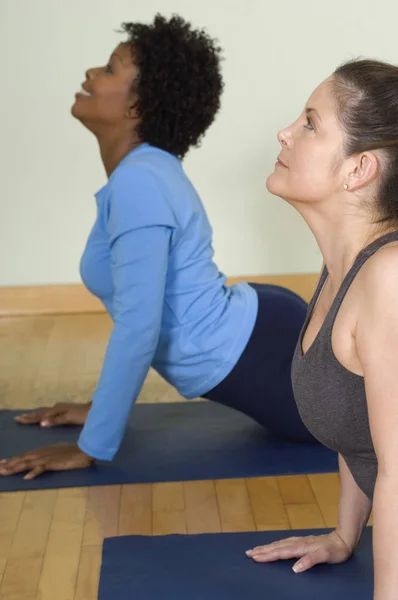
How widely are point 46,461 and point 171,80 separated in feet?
3.76

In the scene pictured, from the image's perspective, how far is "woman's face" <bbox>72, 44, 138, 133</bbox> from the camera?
262cm

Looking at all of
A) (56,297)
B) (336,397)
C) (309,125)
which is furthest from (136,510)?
(56,297)

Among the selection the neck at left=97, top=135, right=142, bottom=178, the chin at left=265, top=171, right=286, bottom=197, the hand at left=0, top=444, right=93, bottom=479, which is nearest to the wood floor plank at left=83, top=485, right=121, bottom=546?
the hand at left=0, top=444, right=93, bottom=479

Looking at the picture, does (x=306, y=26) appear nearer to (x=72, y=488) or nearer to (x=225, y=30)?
(x=225, y=30)

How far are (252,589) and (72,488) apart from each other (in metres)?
0.77

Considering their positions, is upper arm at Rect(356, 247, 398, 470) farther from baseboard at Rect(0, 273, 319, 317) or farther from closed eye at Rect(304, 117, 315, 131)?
baseboard at Rect(0, 273, 319, 317)

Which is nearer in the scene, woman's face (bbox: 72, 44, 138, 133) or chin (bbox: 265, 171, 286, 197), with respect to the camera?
chin (bbox: 265, 171, 286, 197)

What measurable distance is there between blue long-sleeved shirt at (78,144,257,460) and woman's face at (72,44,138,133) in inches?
5.1

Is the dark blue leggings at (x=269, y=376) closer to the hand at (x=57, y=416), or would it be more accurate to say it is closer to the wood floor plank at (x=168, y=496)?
the wood floor plank at (x=168, y=496)

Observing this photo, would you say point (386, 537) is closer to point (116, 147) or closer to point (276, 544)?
point (276, 544)

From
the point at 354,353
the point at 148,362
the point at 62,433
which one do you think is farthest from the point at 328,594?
the point at 62,433

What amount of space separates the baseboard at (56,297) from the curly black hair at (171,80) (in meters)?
1.94

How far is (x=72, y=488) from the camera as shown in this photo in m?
2.50

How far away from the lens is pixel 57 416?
2986 millimetres
